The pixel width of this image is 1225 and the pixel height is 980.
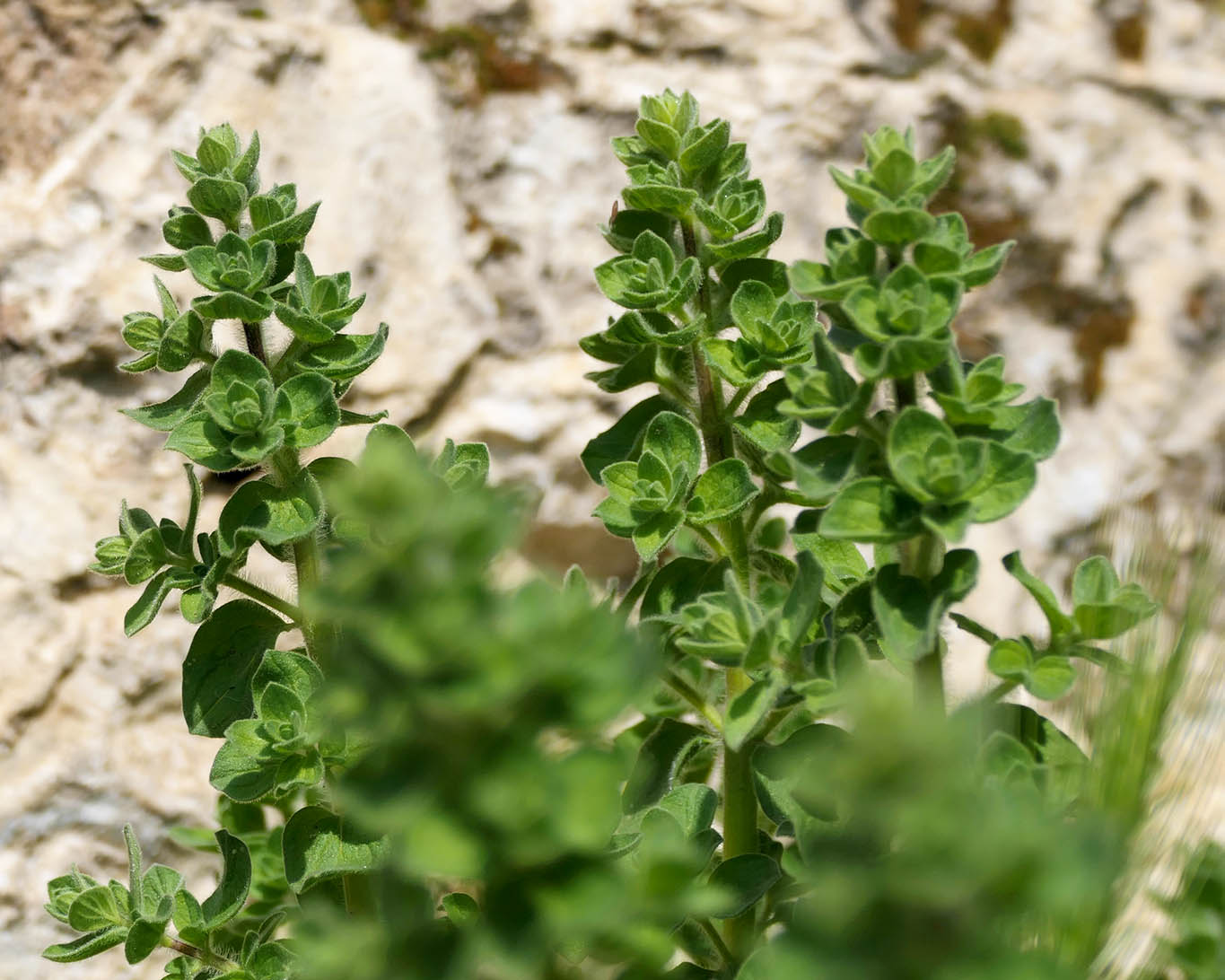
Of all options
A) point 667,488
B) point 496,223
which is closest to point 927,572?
point 667,488

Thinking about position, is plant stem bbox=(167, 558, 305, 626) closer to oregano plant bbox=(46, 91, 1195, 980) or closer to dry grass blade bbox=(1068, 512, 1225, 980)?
oregano plant bbox=(46, 91, 1195, 980)

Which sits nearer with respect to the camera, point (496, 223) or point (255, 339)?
point (255, 339)

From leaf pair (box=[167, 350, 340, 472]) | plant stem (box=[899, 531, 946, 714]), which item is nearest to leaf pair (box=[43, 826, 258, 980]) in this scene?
leaf pair (box=[167, 350, 340, 472])

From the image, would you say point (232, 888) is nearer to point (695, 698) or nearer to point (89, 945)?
point (89, 945)

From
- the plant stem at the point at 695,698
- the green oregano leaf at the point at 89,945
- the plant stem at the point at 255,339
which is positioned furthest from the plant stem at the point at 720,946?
the plant stem at the point at 255,339

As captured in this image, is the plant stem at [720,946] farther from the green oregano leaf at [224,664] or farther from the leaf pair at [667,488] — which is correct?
the green oregano leaf at [224,664]

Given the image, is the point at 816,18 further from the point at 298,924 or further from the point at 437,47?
the point at 298,924

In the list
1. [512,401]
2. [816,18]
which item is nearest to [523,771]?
[512,401]
